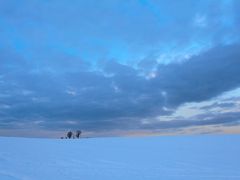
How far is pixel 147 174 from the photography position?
9.61 metres

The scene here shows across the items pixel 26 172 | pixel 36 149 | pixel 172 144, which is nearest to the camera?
pixel 26 172

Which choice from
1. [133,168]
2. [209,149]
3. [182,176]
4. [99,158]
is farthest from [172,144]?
[182,176]

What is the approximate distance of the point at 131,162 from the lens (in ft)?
40.5

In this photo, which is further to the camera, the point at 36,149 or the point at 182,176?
the point at 36,149

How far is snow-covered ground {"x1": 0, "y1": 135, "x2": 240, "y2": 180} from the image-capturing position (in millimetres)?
9195

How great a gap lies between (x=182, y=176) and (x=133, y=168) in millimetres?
1828

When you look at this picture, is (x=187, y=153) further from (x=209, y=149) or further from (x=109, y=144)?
(x=109, y=144)

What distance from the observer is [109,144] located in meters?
18.1

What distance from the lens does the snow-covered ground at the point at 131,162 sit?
9.20m

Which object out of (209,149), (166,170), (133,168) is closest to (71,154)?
(133,168)

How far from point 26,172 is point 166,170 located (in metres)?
3.93

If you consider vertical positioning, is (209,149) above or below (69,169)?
above

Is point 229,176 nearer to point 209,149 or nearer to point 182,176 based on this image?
point 182,176

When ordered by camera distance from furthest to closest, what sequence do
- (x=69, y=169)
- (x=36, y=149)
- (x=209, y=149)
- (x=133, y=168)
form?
1. (x=209, y=149)
2. (x=36, y=149)
3. (x=133, y=168)
4. (x=69, y=169)
